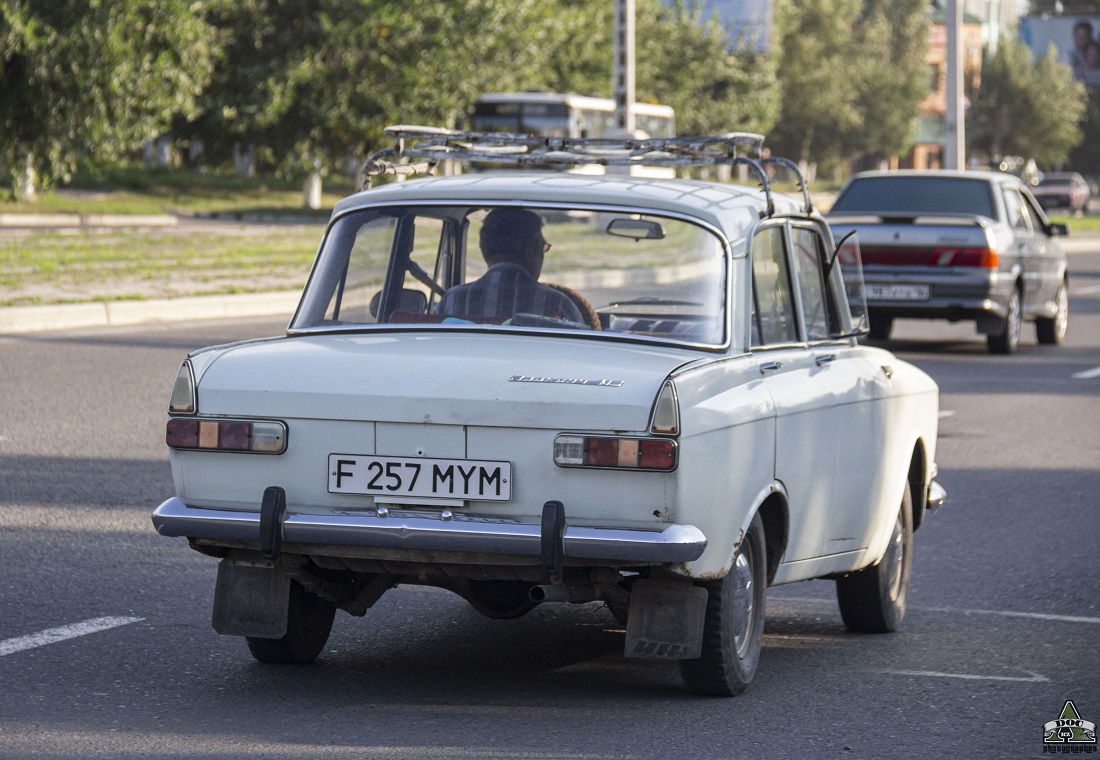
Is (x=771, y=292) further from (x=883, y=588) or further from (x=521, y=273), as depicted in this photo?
(x=883, y=588)

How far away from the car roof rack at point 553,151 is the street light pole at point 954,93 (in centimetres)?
2463

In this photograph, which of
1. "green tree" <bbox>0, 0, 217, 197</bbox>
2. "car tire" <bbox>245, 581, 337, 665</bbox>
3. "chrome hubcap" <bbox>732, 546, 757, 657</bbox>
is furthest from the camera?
"green tree" <bbox>0, 0, 217, 197</bbox>

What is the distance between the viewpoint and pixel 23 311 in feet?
57.7

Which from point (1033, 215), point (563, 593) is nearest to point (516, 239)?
point (563, 593)

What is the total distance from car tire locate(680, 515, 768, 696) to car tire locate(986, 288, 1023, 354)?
13.0 meters

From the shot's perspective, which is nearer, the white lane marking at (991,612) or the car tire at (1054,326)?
the white lane marking at (991,612)

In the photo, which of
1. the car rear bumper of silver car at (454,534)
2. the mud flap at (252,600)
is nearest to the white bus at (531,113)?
the mud flap at (252,600)

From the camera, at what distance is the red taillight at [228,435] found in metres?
4.91

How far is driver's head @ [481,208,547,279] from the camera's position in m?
5.69

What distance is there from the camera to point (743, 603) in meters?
5.20

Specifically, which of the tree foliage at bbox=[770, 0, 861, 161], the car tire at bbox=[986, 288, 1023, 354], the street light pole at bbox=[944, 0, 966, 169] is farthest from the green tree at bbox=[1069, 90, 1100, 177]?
the car tire at bbox=[986, 288, 1023, 354]

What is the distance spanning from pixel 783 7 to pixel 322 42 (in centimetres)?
3370

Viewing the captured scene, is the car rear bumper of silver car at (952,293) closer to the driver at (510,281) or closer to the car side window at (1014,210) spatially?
the car side window at (1014,210)

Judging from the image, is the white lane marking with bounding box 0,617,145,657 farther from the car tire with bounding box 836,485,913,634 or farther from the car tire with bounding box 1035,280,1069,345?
the car tire with bounding box 1035,280,1069,345
